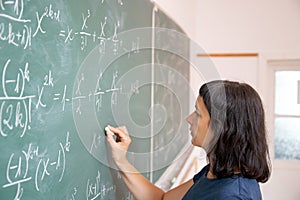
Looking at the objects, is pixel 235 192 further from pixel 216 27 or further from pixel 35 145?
pixel 216 27

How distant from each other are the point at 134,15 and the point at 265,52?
2263 mm

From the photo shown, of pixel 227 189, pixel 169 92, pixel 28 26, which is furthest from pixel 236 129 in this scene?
pixel 169 92

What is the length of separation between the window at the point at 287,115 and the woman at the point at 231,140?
2617mm

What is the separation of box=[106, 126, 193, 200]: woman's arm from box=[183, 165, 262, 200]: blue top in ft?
1.14

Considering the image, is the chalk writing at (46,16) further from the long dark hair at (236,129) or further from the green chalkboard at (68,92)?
the long dark hair at (236,129)

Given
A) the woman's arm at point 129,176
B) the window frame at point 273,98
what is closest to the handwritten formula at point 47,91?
the woman's arm at point 129,176

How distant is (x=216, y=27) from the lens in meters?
3.80

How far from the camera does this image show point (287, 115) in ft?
12.6

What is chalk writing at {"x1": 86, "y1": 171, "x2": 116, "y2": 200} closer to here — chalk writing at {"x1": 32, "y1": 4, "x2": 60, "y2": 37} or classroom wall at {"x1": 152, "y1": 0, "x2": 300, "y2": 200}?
chalk writing at {"x1": 32, "y1": 4, "x2": 60, "y2": 37}

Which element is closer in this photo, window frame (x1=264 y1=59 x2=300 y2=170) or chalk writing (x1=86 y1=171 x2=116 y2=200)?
chalk writing (x1=86 y1=171 x2=116 y2=200)

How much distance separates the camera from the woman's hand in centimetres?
152

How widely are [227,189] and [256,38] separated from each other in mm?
2734

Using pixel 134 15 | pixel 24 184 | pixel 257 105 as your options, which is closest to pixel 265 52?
pixel 134 15

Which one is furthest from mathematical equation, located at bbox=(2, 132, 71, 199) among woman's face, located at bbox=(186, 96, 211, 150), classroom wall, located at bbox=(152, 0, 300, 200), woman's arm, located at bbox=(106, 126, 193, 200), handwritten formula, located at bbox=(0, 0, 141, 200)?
classroom wall, located at bbox=(152, 0, 300, 200)
